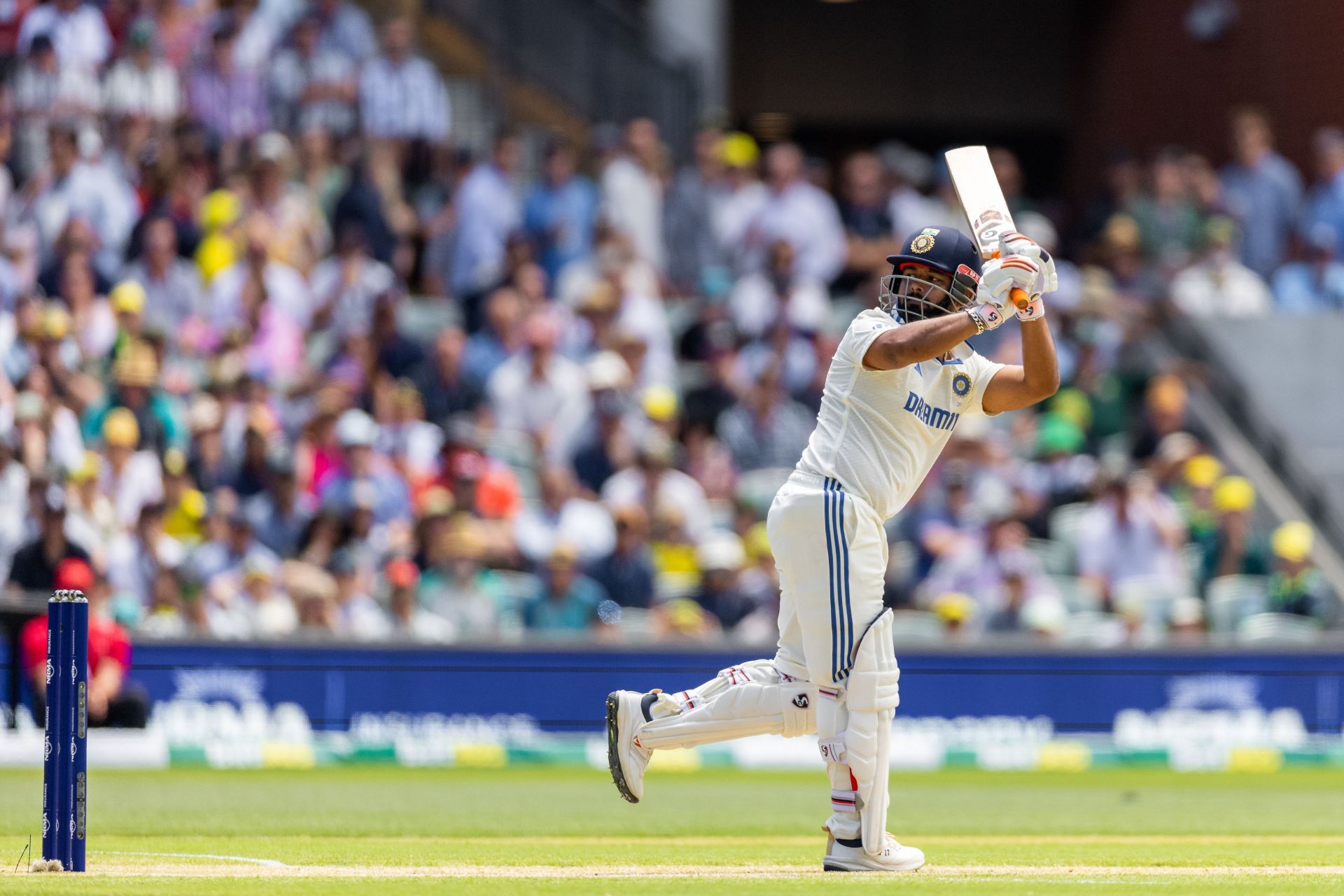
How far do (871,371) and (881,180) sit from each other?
1144 centimetres

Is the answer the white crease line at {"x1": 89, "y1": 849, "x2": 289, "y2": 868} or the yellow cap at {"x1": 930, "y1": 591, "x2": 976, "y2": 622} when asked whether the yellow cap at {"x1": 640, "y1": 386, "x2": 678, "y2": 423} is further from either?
the white crease line at {"x1": 89, "y1": 849, "x2": 289, "y2": 868}

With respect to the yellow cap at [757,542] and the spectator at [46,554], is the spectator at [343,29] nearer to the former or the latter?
the yellow cap at [757,542]

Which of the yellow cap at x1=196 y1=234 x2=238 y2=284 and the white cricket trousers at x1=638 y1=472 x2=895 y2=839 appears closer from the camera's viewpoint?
Answer: the white cricket trousers at x1=638 y1=472 x2=895 y2=839

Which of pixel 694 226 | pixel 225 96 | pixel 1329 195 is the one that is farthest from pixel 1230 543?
pixel 225 96

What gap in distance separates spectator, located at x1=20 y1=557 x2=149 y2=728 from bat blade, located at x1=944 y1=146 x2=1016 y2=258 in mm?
6691

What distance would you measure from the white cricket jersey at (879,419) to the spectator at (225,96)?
37.1ft

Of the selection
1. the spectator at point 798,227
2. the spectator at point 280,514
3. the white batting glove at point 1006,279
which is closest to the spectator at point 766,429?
the spectator at point 798,227

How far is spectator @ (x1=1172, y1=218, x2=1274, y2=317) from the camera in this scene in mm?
17438

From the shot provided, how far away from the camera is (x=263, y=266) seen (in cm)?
1585

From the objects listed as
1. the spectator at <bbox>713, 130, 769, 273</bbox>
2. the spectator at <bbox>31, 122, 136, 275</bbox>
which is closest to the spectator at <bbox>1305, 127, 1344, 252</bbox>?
the spectator at <bbox>713, 130, 769, 273</bbox>

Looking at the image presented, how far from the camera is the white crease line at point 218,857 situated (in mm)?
7254

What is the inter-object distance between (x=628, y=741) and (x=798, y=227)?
1046 cm

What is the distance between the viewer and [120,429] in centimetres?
1417

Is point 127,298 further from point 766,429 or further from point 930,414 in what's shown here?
point 930,414
